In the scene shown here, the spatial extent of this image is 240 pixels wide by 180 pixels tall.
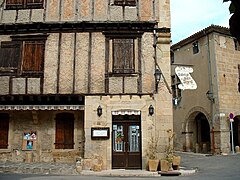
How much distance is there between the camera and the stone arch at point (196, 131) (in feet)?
65.5

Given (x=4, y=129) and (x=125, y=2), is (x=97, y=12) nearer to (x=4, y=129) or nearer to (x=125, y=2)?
(x=125, y=2)

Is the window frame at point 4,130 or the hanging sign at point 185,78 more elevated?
the hanging sign at point 185,78

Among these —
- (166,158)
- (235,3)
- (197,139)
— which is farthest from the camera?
(197,139)

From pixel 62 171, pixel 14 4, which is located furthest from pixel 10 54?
pixel 62 171

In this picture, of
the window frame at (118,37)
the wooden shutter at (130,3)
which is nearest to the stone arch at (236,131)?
the window frame at (118,37)

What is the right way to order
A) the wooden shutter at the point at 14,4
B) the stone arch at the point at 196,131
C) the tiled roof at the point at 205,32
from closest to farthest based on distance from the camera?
1. the wooden shutter at the point at 14,4
2. the tiled roof at the point at 205,32
3. the stone arch at the point at 196,131

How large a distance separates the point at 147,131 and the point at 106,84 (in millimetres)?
2353

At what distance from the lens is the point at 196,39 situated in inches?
795

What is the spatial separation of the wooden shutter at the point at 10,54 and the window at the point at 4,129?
205cm

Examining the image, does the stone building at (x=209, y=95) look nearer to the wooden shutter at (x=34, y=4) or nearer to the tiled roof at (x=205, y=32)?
the tiled roof at (x=205, y=32)

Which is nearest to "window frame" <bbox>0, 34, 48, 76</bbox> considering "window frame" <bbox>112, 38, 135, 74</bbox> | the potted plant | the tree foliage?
"window frame" <bbox>112, 38, 135, 74</bbox>

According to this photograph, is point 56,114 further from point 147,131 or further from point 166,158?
point 166,158

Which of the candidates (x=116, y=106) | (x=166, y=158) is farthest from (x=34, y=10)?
(x=166, y=158)

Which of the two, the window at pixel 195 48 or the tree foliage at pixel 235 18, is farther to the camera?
the window at pixel 195 48
